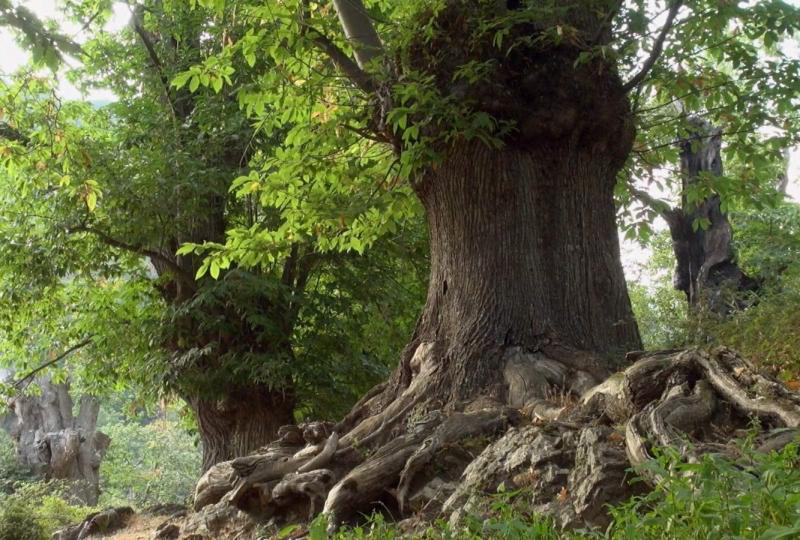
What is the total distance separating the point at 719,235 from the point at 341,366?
7.13m

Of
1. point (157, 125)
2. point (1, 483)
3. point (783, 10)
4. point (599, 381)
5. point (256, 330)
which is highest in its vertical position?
point (157, 125)

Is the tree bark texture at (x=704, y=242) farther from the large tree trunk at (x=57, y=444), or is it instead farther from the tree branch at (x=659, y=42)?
the large tree trunk at (x=57, y=444)

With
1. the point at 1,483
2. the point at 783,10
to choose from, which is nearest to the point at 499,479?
the point at 783,10

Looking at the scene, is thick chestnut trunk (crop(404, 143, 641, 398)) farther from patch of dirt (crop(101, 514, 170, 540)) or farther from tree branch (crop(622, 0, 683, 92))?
patch of dirt (crop(101, 514, 170, 540))

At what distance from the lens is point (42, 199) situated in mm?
11805

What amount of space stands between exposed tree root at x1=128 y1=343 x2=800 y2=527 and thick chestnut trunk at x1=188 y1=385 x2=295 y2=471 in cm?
406

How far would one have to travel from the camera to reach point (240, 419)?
1183cm

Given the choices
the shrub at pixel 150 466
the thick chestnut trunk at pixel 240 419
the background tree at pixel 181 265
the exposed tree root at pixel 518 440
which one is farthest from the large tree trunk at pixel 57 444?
the exposed tree root at pixel 518 440

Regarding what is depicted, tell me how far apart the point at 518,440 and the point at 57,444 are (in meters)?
23.3

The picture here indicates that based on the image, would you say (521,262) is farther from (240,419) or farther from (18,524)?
(18,524)

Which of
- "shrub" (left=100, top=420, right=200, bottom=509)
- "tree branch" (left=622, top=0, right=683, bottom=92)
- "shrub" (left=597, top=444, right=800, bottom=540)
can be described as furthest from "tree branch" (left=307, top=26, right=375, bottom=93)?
"shrub" (left=100, top=420, right=200, bottom=509)

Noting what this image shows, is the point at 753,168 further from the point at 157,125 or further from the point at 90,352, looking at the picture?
the point at 90,352

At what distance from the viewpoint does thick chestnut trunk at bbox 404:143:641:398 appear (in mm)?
7031

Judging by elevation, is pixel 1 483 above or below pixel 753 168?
below
